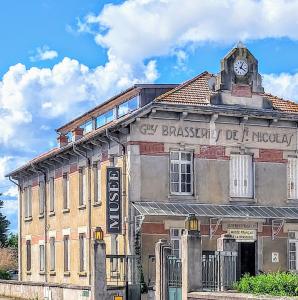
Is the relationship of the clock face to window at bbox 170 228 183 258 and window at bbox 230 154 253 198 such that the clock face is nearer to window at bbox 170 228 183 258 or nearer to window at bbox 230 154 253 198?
Result: window at bbox 230 154 253 198

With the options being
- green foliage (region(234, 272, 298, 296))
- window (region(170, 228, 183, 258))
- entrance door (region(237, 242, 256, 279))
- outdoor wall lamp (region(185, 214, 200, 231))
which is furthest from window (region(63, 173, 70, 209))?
green foliage (region(234, 272, 298, 296))

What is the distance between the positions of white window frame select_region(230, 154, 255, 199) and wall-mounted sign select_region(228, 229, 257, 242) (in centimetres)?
145

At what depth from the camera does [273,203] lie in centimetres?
3591

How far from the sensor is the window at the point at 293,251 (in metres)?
35.7

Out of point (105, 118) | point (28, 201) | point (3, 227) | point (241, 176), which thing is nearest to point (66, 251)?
point (105, 118)

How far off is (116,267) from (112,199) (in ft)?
9.46

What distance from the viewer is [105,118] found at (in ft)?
128

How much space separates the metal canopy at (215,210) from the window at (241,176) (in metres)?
0.66

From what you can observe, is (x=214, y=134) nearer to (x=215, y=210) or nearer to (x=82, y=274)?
(x=215, y=210)

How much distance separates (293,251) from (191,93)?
7.82 metres

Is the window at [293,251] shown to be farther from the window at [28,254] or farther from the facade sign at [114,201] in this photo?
the window at [28,254]

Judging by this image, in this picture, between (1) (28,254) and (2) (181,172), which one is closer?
(2) (181,172)

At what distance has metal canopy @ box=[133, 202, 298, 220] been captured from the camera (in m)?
32.9

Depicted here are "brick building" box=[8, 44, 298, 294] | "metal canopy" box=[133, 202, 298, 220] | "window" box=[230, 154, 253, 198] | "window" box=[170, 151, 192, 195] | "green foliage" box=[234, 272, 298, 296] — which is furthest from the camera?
"window" box=[230, 154, 253, 198]
